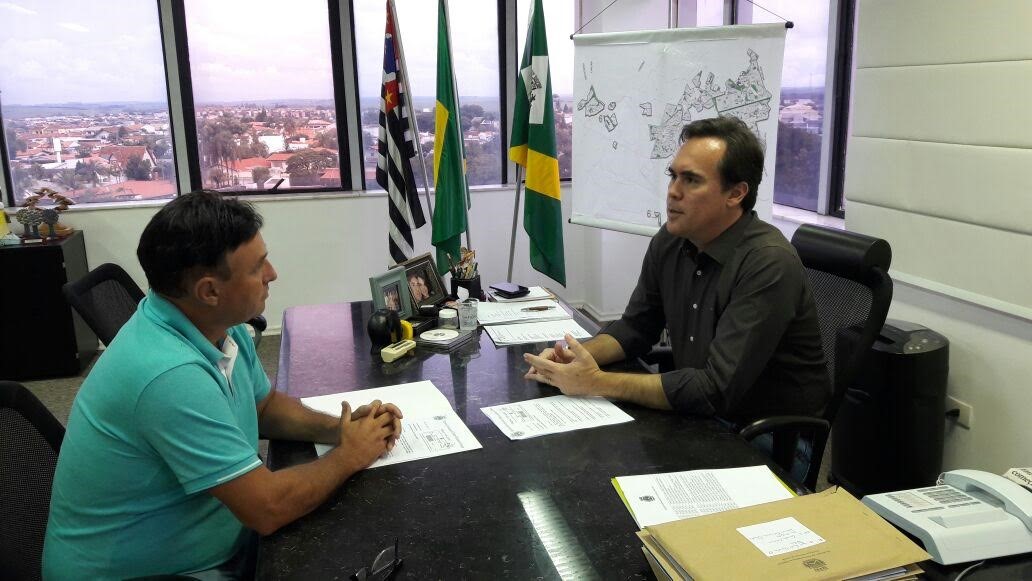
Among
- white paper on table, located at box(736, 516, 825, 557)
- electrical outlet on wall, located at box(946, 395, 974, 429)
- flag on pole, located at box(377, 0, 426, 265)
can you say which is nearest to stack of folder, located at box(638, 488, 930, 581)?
white paper on table, located at box(736, 516, 825, 557)

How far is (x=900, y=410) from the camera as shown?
239 cm

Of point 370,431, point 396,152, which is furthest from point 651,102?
point 370,431

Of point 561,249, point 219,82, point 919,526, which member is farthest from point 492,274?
point 919,526

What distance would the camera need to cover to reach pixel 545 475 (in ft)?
4.37

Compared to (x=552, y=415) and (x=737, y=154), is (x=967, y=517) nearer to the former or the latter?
(x=552, y=415)

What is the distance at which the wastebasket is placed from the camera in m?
2.37

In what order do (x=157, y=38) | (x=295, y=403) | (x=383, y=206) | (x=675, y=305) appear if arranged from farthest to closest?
(x=383, y=206)
(x=157, y=38)
(x=675, y=305)
(x=295, y=403)

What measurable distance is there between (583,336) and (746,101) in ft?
5.39

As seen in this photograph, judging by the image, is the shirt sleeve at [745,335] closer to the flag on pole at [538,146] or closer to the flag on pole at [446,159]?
the flag on pole at [538,146]

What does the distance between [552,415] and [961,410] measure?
5.48 ft

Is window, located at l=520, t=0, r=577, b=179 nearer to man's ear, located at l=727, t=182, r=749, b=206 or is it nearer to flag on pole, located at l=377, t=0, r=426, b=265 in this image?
flag on pole, located at l=377, t=0, r=426, b=265

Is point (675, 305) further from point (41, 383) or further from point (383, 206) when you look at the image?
point (41, 383)

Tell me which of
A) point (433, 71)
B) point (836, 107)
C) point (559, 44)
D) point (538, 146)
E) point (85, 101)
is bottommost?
point (538, 146)

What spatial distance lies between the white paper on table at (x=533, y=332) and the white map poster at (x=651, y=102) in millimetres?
1380
